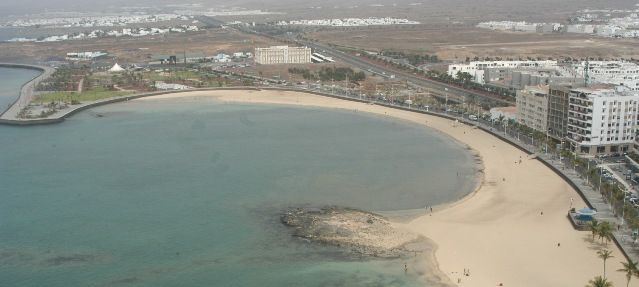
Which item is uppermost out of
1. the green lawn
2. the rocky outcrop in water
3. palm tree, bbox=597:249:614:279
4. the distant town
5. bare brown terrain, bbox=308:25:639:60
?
the distant town

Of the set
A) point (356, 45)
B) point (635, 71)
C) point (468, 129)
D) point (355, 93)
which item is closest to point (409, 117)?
point (468, 129)

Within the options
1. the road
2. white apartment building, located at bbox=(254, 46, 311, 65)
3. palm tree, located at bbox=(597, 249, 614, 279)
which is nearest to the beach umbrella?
palm tree, located at bbox=(597, 249, 614, 279)

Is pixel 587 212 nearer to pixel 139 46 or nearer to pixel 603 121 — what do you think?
pixel 603 121

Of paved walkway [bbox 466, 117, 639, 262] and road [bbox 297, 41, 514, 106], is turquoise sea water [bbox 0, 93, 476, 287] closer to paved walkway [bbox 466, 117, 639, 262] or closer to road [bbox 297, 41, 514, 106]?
paved walkway [bbox 466, 117, 639, 262]

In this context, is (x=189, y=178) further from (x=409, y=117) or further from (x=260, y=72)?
(x=260, y=72)

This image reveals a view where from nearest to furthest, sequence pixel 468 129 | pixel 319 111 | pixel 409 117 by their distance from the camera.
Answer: pixel 468 129 → pixel 409 117 → pixel 319 111

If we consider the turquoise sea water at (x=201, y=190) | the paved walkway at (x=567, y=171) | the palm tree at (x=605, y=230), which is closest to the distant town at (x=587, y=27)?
the paved walkway at (x=567, y=171)
